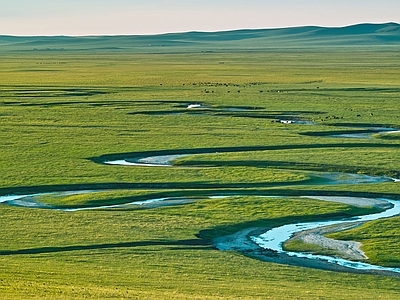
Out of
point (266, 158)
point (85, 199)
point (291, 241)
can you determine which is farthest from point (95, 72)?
point (291, 241)

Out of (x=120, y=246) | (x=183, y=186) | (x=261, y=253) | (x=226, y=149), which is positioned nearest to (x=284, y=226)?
(x=261, y=253)

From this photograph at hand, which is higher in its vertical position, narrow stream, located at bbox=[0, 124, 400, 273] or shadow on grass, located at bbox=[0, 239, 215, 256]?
shadow on grass, located at bbox=[0, 239, 215, 256]

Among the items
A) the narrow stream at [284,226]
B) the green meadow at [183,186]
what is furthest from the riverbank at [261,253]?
the green meadow at [183,186]

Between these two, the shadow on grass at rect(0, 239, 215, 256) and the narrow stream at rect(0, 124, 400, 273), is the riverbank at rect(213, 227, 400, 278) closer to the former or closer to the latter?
the narrow stream at rect(0, 124, 400, 273)

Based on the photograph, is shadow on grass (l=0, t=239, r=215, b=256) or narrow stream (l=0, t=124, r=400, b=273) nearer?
shadow on grass (l=0, t=239, r=215, b=256)

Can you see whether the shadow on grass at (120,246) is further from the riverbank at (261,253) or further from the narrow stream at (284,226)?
the narrow stream at (284,226)

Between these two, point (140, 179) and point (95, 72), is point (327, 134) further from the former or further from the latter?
point (95, 72)

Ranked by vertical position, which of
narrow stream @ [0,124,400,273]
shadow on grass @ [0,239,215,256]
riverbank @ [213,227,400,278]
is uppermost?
shadow on grass @ [0,239,215,256]

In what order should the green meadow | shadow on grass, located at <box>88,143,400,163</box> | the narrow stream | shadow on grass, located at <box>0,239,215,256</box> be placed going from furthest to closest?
1. shadow on grass, located at <box>88,143,400,163</box>
2. the narrow stream
3. shadow on grass, located at <box>0,239,215,256</box>
4. the green meadow

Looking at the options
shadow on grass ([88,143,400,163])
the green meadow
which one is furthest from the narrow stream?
shadow on grass ([88,143,400,163])

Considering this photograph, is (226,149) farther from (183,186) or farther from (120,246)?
(120,246)
